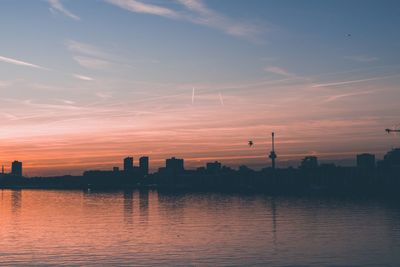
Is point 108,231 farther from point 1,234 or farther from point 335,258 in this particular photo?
point 335,258

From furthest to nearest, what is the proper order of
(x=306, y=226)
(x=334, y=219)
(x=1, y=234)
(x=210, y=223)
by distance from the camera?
(x=334, y=219) → (x=210, y=223) → (x=306, y=226) → (x=1, y=234)

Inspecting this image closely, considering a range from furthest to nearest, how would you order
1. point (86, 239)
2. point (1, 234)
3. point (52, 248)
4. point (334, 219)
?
point (334, 219) → point (1, 234) → point (86, 239) → point (52, 248)

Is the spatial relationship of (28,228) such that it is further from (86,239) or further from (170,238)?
(170,238)

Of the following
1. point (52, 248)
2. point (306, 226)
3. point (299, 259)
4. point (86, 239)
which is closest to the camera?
point (299, 259)

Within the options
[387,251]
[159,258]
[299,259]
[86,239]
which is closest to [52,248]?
[86,239]

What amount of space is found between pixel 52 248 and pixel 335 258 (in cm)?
3450

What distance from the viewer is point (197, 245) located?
226 feet

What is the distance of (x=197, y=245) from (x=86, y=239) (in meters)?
17.5

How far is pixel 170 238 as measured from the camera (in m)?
77.1

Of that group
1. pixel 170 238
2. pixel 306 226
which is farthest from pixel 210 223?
pixel 170 238

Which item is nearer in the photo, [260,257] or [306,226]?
[260,257]

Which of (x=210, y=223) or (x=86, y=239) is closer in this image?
(x=86, y=239)

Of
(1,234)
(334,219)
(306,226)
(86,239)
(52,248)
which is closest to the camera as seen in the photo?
(52,248)

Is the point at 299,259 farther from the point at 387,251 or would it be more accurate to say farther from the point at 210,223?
the point at 210,223
